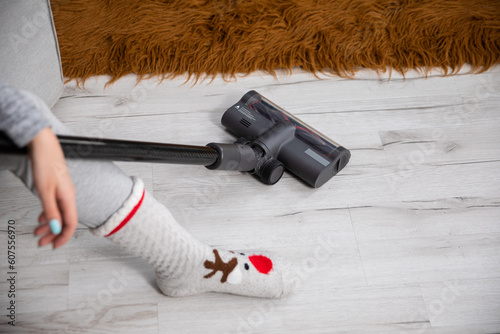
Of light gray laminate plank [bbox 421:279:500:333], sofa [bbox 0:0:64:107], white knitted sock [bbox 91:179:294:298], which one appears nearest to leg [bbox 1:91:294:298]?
white knitted sock [bbox 91:179:294:298]

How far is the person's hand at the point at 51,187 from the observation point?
1.80ft

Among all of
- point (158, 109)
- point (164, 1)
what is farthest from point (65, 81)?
point (164, 1)

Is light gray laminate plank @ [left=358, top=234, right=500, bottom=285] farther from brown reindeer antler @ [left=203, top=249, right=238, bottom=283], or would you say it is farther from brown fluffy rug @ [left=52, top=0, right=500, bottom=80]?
brown fluffy rug @ [left=52, top=0, right=500, bottom=80]

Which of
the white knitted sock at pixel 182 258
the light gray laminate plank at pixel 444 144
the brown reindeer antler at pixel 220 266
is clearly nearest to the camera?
the white knitted sock at pixel 182 258

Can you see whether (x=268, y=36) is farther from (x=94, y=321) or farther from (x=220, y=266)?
(x=94, y=321)

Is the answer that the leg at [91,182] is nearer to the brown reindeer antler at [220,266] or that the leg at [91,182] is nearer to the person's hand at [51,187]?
the person's hand at [51,187]

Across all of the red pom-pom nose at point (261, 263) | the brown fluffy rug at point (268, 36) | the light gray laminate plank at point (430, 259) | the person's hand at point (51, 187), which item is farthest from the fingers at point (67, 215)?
the brown fluffy rug at point (268, 36)

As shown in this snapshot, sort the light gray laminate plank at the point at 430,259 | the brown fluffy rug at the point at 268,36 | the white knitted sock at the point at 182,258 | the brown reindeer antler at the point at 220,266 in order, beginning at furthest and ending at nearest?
the brown fluffy rug at the point at 268,36 < the light gray laminate plank at the point at 430,259 < the brown reindeer antler at the point at 220,266 < the white knitted sock at the point at 182,258

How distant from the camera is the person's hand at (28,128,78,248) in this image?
55 cm

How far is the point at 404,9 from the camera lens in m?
1.33

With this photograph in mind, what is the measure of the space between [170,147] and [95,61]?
0.56 metres

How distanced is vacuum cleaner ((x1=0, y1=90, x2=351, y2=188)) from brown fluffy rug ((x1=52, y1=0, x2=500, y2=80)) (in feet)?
0.64

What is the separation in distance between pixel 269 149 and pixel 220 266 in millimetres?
275

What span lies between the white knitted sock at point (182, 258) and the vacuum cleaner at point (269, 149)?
136 millimetres
